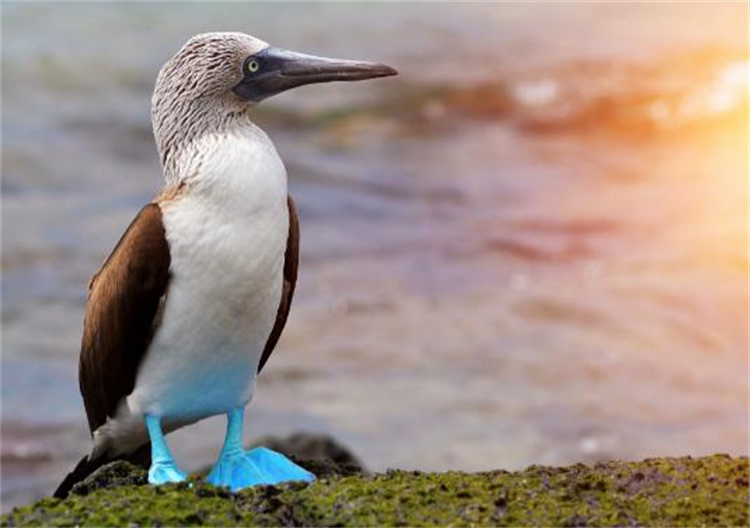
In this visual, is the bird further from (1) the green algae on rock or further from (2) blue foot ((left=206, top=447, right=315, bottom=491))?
(1) the green algae on rock

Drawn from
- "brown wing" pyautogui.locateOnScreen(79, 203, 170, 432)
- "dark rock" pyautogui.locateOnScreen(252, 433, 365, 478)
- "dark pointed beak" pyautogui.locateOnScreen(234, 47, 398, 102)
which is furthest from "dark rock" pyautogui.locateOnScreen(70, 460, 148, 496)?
"dark rock" pyautogui.locateOnScreen(252, 433, 365, 478)

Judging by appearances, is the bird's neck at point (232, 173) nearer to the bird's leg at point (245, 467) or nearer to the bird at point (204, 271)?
the bird at point (204, 271)

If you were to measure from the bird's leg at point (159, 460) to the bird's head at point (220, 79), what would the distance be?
0.99m

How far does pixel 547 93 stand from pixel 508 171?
3.30 metres

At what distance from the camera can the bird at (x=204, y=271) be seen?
213 inches

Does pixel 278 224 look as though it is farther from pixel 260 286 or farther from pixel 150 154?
pixel 150 154

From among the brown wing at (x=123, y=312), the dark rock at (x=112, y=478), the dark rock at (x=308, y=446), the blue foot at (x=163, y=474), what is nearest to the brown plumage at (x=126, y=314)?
the brown wing at (x=123, y=312)

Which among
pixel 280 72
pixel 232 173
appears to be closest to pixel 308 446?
pixel 280 72

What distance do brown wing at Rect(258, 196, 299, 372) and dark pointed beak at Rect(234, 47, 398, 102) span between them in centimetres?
43

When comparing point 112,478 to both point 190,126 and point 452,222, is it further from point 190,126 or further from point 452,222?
point 452,222

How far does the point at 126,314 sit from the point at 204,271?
1.31 ft

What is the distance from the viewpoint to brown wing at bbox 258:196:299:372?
19.1 ft

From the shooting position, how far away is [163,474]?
219 inches

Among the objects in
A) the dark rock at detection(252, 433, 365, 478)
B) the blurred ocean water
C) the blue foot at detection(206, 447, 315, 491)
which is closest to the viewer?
the blue foot at detection(206, 447, 315, 491)
